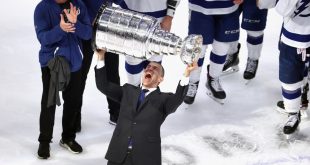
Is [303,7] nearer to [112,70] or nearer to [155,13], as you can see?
[155,13]

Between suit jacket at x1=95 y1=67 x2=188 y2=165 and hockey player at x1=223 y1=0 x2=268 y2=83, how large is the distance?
5.91ft

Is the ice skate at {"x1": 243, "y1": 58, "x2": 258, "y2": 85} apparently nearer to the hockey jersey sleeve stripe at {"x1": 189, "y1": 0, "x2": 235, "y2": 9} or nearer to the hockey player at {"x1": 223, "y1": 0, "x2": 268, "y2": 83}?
the hockey player at {"x1": 223, "y1": 0, "x2": 268, "y2": 83}

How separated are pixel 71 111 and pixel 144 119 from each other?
937 mm

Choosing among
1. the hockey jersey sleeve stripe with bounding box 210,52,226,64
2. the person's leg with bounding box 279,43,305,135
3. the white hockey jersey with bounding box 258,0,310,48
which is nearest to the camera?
the white hockey jersey with bounding box 258,0,310,48

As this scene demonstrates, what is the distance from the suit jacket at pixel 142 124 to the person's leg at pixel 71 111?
0.70 m

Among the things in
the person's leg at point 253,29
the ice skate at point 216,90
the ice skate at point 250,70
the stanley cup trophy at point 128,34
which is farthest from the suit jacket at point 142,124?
the ice skate at point 250,70

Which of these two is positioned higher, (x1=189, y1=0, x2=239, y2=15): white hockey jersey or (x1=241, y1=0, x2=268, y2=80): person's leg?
(x1=189, y1=0, x2=239, y2=15): white hockey jersey

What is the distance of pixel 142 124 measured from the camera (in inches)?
127

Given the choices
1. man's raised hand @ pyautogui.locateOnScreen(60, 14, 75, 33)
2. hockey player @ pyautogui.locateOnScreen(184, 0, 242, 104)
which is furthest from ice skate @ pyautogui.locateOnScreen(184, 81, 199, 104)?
man's raised hand @ pyautogui.locateOnScreen(60, 14, 75, 33)

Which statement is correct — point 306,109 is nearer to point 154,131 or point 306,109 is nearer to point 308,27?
point 308,27

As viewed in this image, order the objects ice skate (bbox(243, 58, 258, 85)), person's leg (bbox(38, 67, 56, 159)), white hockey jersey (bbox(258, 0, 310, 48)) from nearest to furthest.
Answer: person's leg (bbox(38, 67, 56, 159)) → white hockey jersey (bbox(258, 0, 310, 48)) → ice skate (bbox(243, 58, 258, 85))

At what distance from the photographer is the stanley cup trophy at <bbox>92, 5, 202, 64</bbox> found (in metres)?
3.47

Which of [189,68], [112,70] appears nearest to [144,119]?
[189,68]

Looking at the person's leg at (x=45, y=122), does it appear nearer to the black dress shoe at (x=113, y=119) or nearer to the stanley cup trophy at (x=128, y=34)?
the stanley cup trophy at (x=128, y=34)
